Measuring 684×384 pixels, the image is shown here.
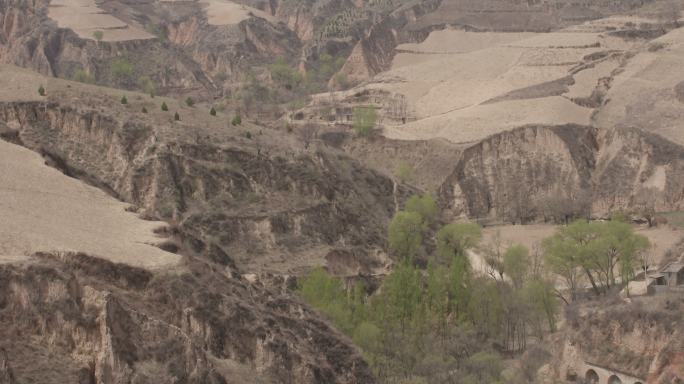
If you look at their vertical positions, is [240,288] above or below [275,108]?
above

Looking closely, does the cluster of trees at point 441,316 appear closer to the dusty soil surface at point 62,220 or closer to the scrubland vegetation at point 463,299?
the scrubland vegetation at point 463,299

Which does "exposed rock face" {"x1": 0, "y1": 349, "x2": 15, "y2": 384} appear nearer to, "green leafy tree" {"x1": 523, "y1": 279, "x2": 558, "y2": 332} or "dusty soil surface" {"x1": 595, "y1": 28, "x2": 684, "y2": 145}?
"green leafy tree" {"x1": 523, "y1": 279, "x2": 558, "y2": 332}

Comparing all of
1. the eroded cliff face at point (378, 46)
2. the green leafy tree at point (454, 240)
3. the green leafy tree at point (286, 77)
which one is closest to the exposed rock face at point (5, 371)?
the green leafy tree at point (454, 240)

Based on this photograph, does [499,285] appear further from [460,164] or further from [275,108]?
[275,108]

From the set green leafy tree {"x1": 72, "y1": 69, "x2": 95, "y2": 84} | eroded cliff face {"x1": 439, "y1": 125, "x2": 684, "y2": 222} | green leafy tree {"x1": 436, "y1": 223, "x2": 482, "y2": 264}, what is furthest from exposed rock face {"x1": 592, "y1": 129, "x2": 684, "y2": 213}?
green leafy tree {"x1": 72, "y1": 69, "x2": 95, "y2": 84}

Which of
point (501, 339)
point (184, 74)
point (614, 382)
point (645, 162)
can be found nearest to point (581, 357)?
point (614, 382)
